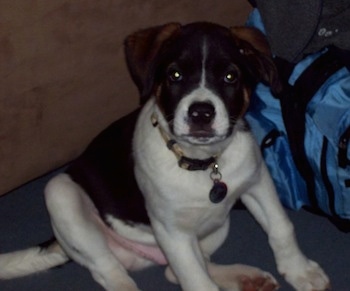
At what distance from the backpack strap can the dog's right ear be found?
0.54 meters

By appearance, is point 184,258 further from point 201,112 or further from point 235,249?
point 201,112

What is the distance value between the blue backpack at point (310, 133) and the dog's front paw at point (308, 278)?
0.85 ft

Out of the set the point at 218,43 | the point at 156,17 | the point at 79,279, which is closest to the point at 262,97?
the point at 156,17

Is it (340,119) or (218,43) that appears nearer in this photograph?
(218,43)

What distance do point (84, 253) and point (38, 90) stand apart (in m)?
0.58

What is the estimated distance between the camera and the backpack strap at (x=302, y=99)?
9.39 ft

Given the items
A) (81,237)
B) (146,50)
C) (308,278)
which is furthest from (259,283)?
(146,50)

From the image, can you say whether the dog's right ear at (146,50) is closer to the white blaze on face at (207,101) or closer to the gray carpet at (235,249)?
the white blaze on face at (207,101)

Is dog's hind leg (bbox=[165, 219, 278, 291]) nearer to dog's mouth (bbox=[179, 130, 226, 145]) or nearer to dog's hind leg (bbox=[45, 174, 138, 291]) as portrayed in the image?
dog's hind leg (bbox=[45, 174, 138, 291])

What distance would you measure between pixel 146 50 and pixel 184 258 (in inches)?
25.3

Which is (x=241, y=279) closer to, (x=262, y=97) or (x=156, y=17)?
(x=262, y=97)

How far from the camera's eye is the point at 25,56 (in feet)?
9.34

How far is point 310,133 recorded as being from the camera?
2.91 m

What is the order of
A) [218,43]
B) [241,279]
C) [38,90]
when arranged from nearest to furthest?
[218,43] → [241,279] → [38,90]
